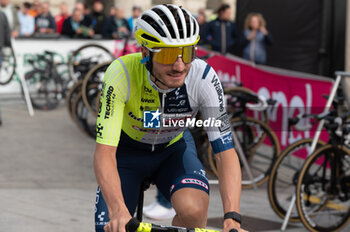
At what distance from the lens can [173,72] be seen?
11.0 feet

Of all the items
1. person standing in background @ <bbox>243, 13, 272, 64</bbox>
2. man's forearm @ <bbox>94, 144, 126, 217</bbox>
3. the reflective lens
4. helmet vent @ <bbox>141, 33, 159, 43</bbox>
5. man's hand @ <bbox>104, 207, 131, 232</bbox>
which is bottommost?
person standing in background @ <bbox>243, 13, 272, 64</bbox>

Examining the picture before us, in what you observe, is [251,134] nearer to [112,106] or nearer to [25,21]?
[112,106]

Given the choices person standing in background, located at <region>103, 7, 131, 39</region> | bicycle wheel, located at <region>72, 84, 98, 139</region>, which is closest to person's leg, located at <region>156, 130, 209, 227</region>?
bicycle wheel, located at <region>72, 84, 98, 139</region>

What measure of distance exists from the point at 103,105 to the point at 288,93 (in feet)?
18.2

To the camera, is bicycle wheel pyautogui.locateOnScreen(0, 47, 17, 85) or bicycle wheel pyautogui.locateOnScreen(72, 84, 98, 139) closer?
bicycle wheel pyautogui.locateOnScreen(72, 84, 98, 139)

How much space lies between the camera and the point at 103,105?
3.54 m

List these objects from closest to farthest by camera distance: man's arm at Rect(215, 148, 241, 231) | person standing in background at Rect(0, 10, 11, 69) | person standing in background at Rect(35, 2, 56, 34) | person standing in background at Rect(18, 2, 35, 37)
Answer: man's arm at Rect(215, 148, 241, 231) < person standing in background at Rect(0, 10, 11, 69) < person standing in background at Rect(35, 2, 56, 34) < person standing in background at Rect(18, 2, 35, 37)

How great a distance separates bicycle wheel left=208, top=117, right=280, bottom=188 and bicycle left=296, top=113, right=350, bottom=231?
1660 mm

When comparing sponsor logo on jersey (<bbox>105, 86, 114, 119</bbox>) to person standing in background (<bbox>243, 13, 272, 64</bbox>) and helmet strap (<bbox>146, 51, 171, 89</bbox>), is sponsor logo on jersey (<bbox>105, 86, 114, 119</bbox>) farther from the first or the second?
person standing in background (<bbox>243, 13, 272, 64</bbox>)

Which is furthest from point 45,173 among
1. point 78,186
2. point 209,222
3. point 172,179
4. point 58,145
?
point 172,179

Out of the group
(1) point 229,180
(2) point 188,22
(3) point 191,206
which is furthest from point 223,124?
(2) point 188,22

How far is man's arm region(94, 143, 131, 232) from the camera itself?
3049 mm

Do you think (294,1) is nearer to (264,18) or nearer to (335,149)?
(264,18)

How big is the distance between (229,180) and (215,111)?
1.44 feet
